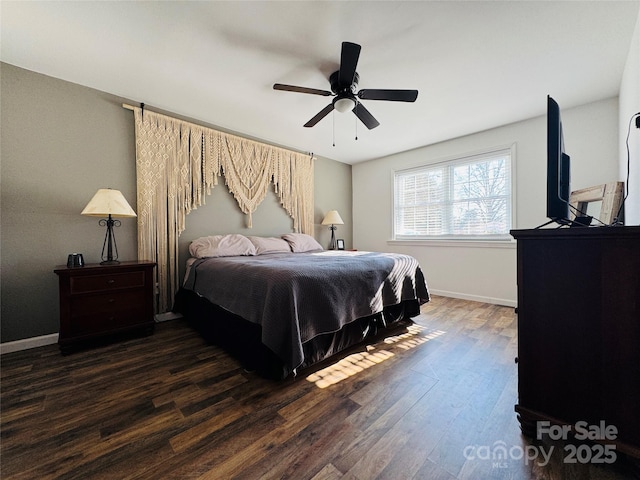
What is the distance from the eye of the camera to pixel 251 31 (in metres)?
1.79

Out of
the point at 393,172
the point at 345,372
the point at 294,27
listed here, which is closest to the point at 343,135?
the point at 393,172

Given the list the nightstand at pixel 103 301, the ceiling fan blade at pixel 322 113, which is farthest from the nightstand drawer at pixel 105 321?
the ceiling fan blade at pixel 322 113

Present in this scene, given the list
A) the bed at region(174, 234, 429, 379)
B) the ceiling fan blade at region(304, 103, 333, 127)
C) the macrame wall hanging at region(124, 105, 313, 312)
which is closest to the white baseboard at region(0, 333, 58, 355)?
the macrame wall hanging at region(124, 105, 313, 312)

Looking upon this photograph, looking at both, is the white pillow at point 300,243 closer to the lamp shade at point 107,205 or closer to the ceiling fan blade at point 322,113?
the ceiling fan blade at point 322,113

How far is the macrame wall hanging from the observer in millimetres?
2725

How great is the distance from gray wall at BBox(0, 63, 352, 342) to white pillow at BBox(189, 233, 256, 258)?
639 millimetres

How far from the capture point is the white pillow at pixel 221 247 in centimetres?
285

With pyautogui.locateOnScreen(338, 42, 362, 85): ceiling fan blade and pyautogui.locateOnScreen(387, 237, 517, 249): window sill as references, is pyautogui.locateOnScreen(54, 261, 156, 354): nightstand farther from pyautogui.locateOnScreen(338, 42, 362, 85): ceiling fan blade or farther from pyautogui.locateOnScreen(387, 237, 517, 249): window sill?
pyautogui.locateOnScreen(387, 237, 517, 249): window sill

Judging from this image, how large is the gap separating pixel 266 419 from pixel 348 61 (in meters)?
2.31

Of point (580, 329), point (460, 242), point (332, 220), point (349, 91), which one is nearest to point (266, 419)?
point (580, 329)

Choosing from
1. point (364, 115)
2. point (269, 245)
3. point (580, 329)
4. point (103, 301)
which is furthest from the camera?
point (269, 245)

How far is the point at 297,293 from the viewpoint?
1644 mm

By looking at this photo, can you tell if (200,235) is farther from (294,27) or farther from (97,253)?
(294,27)

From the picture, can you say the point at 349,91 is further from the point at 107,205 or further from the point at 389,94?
the point at 107,205
